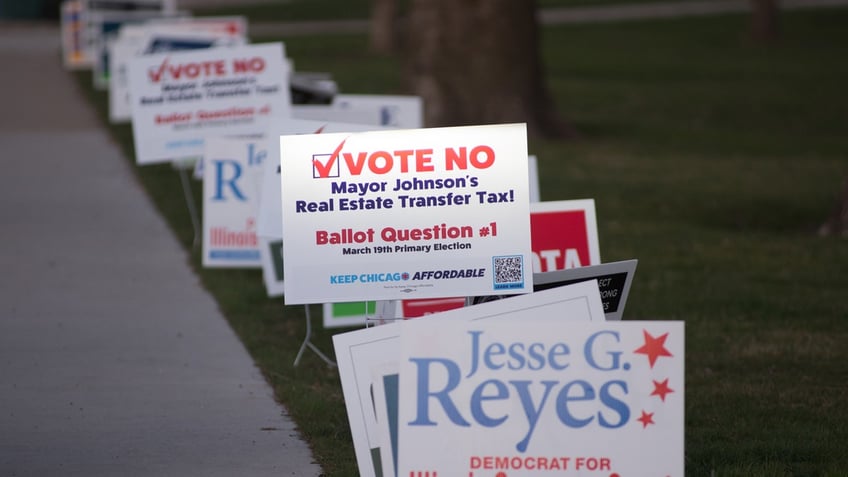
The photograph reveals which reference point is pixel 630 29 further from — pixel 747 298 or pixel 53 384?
pixel 53 384

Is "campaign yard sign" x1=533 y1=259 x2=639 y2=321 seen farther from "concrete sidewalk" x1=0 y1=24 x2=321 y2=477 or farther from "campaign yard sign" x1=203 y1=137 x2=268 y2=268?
"campaign yard sign" x1=203 y1=137 x2=268 y2=268

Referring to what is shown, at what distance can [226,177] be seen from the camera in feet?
32.4

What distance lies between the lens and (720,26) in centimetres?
4003

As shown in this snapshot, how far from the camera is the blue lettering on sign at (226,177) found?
32.3 ft

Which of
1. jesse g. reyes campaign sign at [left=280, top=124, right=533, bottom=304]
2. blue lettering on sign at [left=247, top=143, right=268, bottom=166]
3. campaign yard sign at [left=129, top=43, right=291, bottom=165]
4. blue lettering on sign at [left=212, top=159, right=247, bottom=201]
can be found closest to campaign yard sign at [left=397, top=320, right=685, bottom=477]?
jesse g. reyes campaign sign at [left=280, top=124, right=533, bottom=304]

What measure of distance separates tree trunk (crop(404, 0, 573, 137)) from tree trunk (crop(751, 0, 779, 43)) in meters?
20.1

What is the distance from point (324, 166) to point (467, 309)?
0.99 metres

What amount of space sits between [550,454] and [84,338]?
4.07 meters

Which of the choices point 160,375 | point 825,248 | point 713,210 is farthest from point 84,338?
point 713,210

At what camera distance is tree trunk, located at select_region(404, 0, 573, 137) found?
1744 centimetres

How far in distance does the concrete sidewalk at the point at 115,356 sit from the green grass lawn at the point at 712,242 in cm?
20

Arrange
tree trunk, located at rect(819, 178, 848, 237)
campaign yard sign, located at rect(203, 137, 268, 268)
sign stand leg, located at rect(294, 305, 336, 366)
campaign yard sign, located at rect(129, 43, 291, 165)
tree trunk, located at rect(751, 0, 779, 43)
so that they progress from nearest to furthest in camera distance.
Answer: sign stand leg, located at rect(294, 305, 336, 366) < campaign yard sign, located at rect(203, 137, 268, 268) < campaign yard sign, located at rect(129, 43, 291, 165) < tree trunk, located at rect(819, 178, 848, 237) < tree trunk, located at rect(751, 0, 779, 43)

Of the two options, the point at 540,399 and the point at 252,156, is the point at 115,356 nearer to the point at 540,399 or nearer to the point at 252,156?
the point at 252,156

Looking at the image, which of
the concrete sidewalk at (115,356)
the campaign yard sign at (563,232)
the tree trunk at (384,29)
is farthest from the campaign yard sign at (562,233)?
the tree trunk at (384,29)
